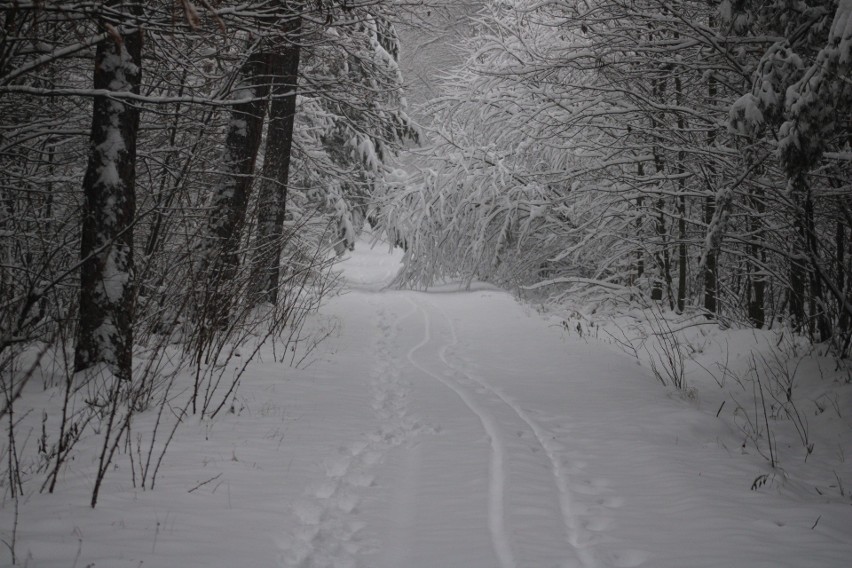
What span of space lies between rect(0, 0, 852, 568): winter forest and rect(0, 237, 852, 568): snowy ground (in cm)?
2

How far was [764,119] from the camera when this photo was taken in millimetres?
4820

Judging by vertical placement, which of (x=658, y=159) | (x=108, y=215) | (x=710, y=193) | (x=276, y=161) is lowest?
(x=108, y=215)

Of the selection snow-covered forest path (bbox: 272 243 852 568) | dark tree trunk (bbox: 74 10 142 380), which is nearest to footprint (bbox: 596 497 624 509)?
snow-covered forest path (bbox: 272 243 852 568)

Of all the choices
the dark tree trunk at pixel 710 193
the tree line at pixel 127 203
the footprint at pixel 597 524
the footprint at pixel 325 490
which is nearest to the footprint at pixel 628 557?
the footprint at pixel 597 524

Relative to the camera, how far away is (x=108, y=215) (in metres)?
4.98

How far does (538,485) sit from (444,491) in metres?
0.70

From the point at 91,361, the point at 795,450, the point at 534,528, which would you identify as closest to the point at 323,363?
the point at 91,361

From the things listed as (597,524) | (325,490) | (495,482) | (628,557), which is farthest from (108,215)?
(628,557)

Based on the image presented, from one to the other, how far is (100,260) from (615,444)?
4.82m

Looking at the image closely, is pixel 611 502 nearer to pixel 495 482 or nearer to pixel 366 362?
pixel 495 482

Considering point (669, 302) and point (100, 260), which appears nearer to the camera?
point (100, 260)

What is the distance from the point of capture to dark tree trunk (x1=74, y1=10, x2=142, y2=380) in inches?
195

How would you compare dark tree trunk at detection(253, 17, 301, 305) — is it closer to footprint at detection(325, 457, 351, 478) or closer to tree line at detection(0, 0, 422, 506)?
tree line at detection(0, 0, 422, 506)

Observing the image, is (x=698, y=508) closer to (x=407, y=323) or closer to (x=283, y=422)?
(x=283, y=422)
